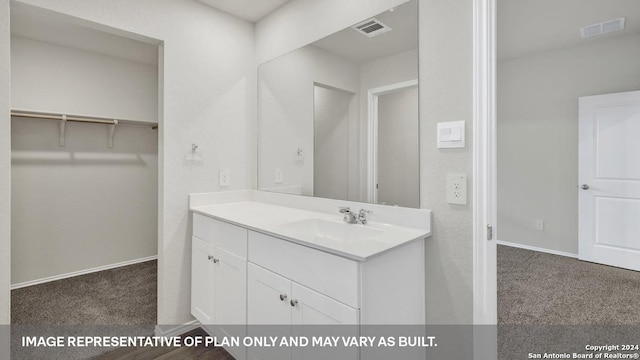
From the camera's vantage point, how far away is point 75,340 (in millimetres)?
2006

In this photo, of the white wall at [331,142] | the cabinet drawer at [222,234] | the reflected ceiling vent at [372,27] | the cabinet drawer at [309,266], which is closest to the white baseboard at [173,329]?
the cabinet drawer at [222,234]

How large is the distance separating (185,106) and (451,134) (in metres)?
1.83

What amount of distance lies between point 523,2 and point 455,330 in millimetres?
2843

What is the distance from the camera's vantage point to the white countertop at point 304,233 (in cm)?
116

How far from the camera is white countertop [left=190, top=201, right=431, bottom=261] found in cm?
116

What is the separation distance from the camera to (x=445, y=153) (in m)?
1.42

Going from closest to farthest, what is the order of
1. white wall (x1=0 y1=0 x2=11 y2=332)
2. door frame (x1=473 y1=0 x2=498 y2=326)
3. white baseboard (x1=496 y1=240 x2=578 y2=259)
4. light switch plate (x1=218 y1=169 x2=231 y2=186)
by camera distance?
door frame (x1=473 y1=0 x2=498 y2=326)
white wall (x1=0 y1=0 x2=11 y2=332)
light switch plate (x1=218 y1=169 x2=231 y2=186)
white baseboard (x1=496 y1=240 x2=578 y2=259)

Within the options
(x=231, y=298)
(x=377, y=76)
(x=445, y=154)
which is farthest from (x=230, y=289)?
(x=377, y=76)

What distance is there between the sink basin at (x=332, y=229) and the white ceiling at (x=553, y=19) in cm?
245

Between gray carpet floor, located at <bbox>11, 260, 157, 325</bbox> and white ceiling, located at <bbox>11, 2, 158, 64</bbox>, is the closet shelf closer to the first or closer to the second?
white ceiling, located at <bbox>11, 2, 158, 64</bbox>

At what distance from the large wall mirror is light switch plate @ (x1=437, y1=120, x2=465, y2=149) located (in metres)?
0.14

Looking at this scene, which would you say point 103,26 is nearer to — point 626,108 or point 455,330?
point 455,330

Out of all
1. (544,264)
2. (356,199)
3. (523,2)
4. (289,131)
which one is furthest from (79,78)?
(544,264)

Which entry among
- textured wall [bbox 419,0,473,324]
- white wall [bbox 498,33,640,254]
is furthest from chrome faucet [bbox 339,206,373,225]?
white wall [bbox 498,33,640,254]
